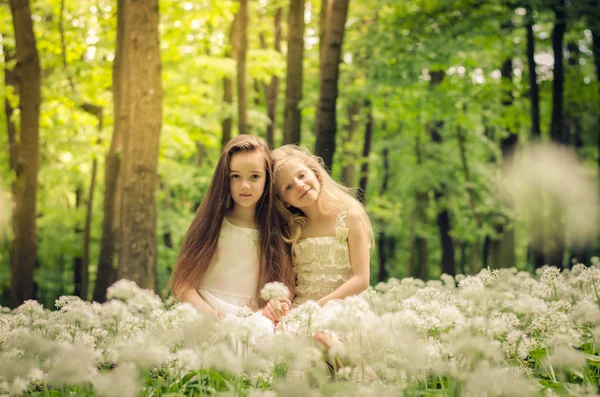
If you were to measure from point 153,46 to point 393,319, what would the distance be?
15.2ft

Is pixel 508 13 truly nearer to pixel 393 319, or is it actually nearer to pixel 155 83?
pixel 155 83

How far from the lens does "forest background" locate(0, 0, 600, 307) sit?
769 centimetres

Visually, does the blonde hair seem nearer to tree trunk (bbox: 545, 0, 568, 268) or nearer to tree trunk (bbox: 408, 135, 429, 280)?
tree trunk (bbox: 545, 0, 568, 268)

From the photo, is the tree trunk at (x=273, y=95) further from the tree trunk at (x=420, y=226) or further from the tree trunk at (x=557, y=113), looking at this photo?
the tree trunk at (x=557, y=113)

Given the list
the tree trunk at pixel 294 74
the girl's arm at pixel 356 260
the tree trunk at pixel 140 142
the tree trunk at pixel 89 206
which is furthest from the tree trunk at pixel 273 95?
the girl's arm at pixel 356 260

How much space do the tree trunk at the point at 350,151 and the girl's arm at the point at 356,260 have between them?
35.1 feet

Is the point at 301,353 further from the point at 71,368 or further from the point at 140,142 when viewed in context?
the point at 140,142

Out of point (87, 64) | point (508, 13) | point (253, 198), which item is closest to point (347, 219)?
point (253, 198)

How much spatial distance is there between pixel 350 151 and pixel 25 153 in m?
10.2

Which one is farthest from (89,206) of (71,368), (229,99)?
(71,368)

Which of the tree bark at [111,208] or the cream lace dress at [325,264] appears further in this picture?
the tree bark at [111,208]

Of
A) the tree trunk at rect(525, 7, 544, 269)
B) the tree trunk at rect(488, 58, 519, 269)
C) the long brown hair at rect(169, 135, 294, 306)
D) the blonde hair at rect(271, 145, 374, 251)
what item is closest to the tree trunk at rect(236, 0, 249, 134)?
the tree trunk at rect(525, 7, 544, 269)

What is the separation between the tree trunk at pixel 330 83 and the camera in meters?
7.81

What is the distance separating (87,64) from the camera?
35.9ft
